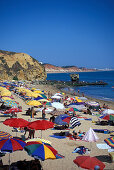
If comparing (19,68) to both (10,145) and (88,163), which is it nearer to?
(10,145)

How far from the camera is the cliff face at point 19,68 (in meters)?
72.8

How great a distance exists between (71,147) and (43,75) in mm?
84200

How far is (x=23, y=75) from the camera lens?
3086 inches

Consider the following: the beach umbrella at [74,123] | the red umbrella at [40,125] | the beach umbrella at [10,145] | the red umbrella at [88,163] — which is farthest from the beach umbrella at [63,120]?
the red umbrella at [88,163]

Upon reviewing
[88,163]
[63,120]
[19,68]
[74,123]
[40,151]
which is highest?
[19,68]

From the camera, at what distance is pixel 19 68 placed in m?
77.9

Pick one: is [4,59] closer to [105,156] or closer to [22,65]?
[22,65]

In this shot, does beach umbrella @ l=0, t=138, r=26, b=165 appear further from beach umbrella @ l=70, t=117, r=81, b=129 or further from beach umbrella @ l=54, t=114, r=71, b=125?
beach umbrella @ l=70, t=117, r=81, b=129

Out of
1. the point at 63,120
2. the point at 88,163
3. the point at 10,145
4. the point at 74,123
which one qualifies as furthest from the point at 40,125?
the point at 88,163

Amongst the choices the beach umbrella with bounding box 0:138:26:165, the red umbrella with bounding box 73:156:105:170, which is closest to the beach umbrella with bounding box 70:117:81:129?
the beach umbrella with bounding box 0:138:26:165

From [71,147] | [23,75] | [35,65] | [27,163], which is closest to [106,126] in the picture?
[71,147]

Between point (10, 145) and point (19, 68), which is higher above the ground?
point (19, 68)

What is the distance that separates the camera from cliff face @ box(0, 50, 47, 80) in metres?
72.8

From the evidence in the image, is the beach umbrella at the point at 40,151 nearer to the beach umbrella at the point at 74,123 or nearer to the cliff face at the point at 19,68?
the beach umbrella at the point at 74,123
